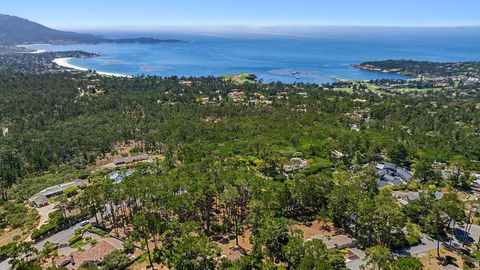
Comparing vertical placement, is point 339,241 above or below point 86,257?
above

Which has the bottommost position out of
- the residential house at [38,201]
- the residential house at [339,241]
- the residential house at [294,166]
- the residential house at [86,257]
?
the residential house at [38,201]

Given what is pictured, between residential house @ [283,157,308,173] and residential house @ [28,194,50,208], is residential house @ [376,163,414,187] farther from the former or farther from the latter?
residential house @ [28,194,50,208]

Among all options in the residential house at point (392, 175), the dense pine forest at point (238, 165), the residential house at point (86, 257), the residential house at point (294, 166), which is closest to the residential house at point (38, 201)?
the dense pine forest at point (238, 165)

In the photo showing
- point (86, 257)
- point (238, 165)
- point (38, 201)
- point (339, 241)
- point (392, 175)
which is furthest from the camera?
point (238, 165)

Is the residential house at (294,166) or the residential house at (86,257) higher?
the residential house at (294,166)

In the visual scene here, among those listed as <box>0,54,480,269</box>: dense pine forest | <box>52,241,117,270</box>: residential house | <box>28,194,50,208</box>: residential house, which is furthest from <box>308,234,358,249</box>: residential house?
<box>28,194,50,208</box>: residential house

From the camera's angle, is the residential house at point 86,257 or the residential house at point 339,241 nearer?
the residential house at point 86,257

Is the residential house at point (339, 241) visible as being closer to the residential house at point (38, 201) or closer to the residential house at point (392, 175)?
the residential house at point (392, 175)

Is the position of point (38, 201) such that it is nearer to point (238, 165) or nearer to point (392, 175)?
point (238, 165)

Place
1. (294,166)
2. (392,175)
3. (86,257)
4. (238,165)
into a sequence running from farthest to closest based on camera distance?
(294,166), (238,165), (392,175), (86,257)

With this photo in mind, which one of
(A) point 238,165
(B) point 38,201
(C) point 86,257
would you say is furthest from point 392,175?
(B) point 38,201
